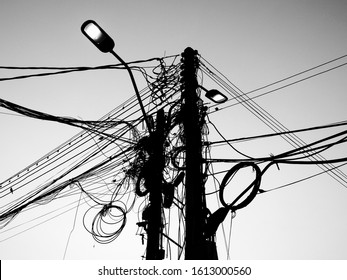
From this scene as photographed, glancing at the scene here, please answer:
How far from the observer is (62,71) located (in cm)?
378

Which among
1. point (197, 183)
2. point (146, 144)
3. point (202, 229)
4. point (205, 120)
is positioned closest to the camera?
point (202, 229)

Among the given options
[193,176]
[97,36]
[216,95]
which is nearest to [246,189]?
[193,176]

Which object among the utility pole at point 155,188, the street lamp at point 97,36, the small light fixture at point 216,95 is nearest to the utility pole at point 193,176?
the small light fixture at point 216,95

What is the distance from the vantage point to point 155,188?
16.9 feet

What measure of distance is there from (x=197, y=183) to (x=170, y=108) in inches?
88.0

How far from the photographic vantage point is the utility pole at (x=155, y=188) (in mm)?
4895

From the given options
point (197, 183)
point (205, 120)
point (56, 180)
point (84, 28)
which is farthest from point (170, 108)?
point (56, 180)

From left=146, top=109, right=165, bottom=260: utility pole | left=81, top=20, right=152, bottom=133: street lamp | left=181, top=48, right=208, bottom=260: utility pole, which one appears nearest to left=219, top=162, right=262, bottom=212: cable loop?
left=181, top=48, right=208, bottom=260: utility pole

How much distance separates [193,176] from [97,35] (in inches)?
101

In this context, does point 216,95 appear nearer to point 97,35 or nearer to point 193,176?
point 193,176

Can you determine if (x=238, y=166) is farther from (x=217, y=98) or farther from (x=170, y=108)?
(x=170, y=108)

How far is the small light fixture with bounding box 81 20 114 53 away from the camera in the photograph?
332 centimetres

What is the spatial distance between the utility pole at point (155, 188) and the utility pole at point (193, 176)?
31.4 inches

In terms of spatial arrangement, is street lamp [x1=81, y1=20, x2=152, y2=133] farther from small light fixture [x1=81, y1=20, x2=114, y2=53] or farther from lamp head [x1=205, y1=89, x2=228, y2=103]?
lamp head [x1=205, y1=89, x2=228, y2=103]
